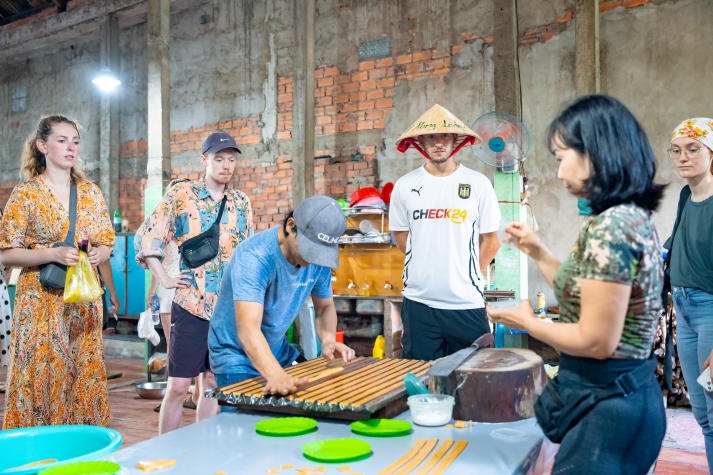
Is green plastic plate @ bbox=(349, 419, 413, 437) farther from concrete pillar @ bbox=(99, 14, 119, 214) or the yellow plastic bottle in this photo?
concrete pillar @ bbox=(99, 14, 119, 214)

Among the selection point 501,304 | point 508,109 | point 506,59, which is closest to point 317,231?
point 501,304

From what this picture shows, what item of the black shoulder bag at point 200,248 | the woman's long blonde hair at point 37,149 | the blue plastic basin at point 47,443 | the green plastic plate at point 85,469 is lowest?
the blue plastic basin at point 47,443

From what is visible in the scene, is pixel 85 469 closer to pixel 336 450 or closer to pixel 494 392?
pixel 336 450

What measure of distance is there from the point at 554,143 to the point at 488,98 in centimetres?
557

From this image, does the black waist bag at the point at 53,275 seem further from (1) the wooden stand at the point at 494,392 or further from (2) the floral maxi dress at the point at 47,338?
(1) the wooden stand at the point at 494,392

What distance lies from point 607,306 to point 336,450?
0.71 meters

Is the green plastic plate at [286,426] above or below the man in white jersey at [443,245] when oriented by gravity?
below

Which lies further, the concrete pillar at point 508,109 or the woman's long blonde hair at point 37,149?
the concrete pillar at point 508,109

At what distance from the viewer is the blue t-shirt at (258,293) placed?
2.21 m

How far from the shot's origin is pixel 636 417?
4.61 ft

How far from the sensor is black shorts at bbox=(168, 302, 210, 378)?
10.0 feet

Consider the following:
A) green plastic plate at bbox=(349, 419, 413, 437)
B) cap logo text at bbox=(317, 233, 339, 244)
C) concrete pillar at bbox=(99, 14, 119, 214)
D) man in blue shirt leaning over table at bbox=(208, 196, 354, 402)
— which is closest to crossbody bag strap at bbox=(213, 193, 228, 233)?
man in blue shirt leaning over table at bbox=(208, 196, 354, 402)

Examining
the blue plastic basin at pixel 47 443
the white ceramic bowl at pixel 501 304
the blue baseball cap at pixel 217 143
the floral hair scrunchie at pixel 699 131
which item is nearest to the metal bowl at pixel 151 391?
the blue baseball cap at pixel 217 143

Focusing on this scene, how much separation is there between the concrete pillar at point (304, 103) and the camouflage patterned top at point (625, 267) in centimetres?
578
